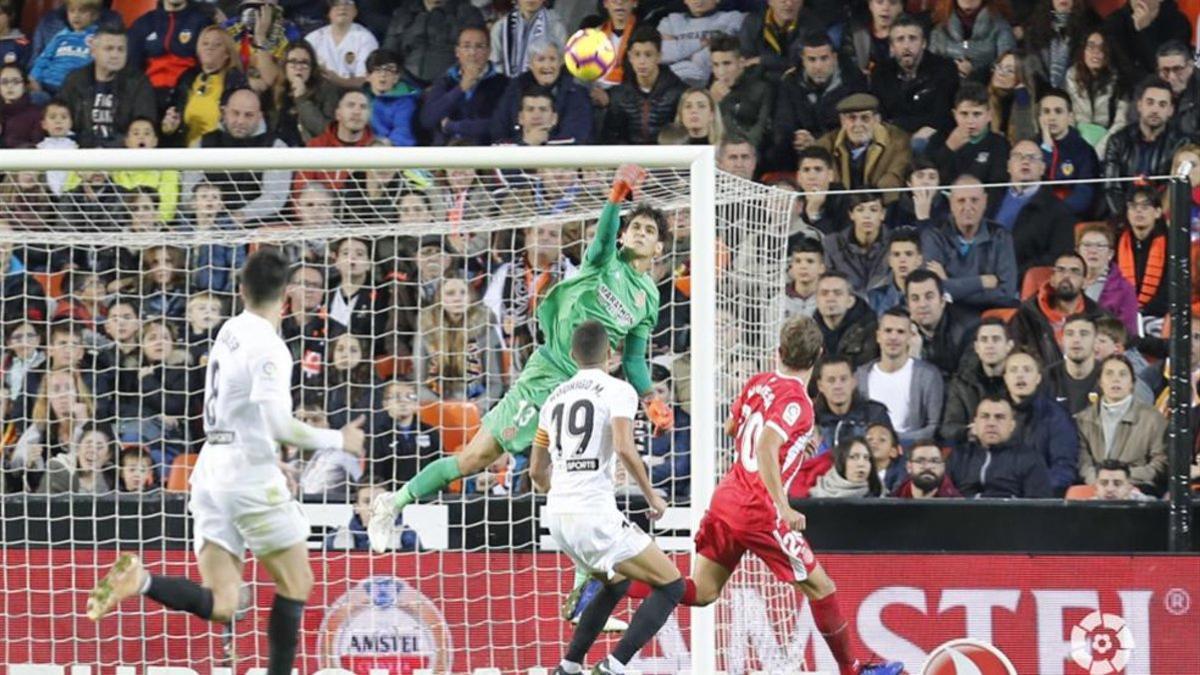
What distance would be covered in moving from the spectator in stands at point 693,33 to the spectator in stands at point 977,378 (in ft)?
9.34

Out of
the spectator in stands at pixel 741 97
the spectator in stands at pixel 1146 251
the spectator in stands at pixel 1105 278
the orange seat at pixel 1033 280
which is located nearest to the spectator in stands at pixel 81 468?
the spectator in stands at pixel 741 97

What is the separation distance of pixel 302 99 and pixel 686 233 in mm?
3056

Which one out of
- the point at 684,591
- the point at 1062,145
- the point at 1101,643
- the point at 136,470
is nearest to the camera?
the point at 684,591

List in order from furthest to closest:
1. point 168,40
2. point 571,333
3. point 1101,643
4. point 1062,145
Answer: point 168,40, point 1062,145, point 1101,643, point 571,333

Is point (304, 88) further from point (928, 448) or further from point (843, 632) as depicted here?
point (843, 632)

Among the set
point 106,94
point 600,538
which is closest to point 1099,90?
point 600,538

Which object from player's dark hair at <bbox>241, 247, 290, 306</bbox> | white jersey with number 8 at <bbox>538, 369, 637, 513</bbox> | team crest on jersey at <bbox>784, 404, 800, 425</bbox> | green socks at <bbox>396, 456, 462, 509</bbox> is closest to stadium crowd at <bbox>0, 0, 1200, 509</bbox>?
green socks at <bbox>396, 456, 462, 509</bbox>

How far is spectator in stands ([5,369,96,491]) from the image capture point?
39.0ft

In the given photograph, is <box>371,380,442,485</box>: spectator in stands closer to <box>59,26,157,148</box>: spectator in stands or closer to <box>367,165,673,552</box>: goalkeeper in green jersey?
<box>367,165,673,552</box>: goalkeeper in green jersey

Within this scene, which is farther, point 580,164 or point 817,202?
point 817,202

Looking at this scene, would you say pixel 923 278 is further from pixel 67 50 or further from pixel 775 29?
pixel 67 50

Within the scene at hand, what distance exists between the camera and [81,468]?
458 inches

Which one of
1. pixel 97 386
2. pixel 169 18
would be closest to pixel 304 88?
pixel 169 18

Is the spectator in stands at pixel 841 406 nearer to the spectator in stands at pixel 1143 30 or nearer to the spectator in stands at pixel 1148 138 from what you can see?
the spectator in stands at pixel 1148 138
